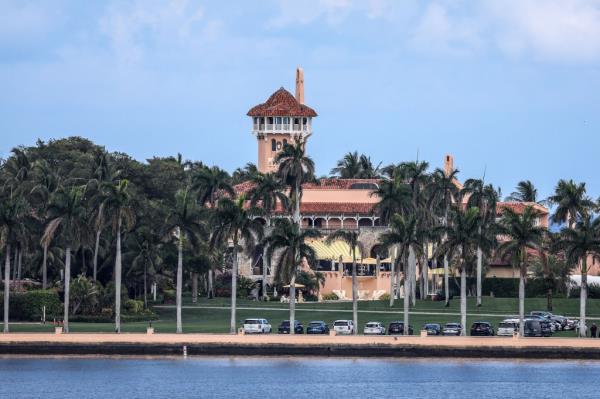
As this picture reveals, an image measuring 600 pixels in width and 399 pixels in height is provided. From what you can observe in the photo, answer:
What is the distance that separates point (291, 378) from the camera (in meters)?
115

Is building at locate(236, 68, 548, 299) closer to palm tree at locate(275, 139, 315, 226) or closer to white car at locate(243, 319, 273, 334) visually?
palm tree at locate(275, 139, 315, 226)

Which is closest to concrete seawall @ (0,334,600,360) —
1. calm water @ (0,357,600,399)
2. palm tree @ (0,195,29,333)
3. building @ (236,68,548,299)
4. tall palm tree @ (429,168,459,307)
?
calm water @ (0,357,600,399)

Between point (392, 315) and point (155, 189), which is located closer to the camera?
point (392, 315)

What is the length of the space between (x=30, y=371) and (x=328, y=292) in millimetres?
57376

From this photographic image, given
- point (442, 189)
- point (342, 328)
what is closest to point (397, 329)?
point (342, 328)

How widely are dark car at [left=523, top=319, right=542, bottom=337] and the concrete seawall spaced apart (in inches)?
243

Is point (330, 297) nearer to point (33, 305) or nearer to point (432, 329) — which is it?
point (33, 305)

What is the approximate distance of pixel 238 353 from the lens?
12562cm

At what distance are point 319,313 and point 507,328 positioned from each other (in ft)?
79.0

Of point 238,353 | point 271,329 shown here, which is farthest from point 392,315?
point 238,353

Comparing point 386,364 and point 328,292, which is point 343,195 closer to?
point 328,292

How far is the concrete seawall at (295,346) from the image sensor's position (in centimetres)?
12294

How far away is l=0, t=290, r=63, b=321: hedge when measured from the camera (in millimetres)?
141625

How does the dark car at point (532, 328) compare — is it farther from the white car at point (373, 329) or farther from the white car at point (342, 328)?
the white car at point (342, 328)
